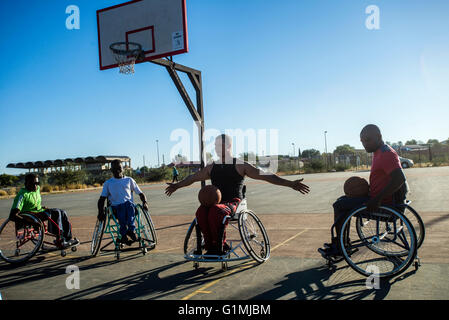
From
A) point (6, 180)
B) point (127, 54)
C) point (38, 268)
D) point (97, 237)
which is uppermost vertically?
point (127, 54)

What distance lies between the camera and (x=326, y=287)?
381 cm

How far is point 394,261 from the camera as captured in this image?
4.38 meters

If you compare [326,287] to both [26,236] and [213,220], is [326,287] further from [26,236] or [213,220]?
[26,236]

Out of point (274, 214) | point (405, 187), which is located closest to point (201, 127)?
point (274, 214)

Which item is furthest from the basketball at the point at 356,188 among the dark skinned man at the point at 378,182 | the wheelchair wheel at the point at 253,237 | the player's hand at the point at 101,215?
the player's hand at the point at 101,215

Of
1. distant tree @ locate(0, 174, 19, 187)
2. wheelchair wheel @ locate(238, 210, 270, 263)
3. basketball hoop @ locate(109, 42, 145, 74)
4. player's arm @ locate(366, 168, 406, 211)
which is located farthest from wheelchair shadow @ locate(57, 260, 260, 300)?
distant tree @ locate(0, 174, 19, 187)

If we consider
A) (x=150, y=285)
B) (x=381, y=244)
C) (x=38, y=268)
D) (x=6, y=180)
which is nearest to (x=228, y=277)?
(x=150, y=285)

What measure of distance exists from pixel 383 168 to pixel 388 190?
306 millimetres

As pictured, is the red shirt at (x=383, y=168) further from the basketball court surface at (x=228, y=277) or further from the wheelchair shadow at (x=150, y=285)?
the wheelchair shadow at (x=150, y=285)

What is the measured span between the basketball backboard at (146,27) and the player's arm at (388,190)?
22.2 feet

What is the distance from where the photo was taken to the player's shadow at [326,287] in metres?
3.56

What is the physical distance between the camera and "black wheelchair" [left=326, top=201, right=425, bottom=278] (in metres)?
3.87
